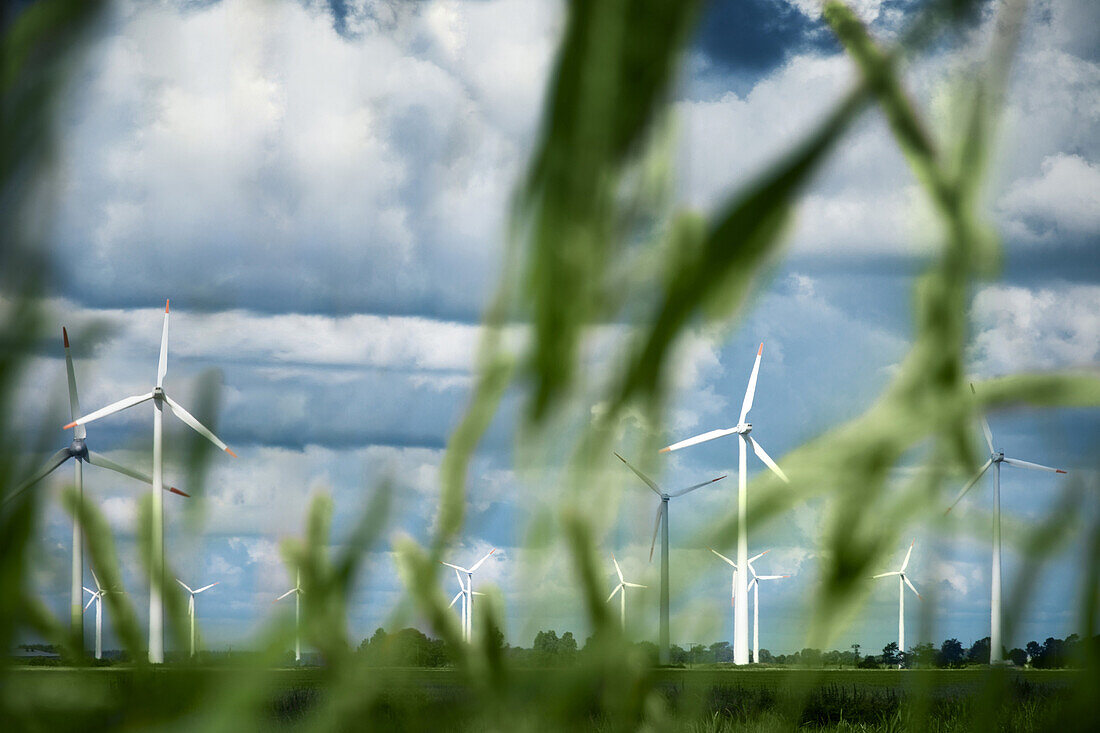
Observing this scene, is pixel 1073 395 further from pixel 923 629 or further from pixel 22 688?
pixel 22 688

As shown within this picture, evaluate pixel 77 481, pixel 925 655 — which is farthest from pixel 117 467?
pixel 925 655

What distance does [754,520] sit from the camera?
0.16 meters

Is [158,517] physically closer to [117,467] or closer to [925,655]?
[117,467]

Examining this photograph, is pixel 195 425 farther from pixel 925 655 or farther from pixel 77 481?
pixel 925 655

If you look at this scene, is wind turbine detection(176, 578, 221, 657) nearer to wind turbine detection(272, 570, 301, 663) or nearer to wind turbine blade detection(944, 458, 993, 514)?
wind turbine detection(272, 570, 301, 663)

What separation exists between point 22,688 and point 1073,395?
183mm

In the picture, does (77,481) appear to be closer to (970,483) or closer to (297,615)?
(297,615)

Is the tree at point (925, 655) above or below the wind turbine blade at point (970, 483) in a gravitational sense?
below

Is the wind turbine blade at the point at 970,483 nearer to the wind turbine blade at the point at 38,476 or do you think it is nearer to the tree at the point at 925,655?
the tree at the point at 925,655

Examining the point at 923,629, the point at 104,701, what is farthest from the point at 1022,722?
the point at 104,701

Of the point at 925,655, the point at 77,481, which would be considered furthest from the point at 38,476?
the point at 925,655

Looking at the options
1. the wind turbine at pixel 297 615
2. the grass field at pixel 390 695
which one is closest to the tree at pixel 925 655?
the grass field at pixel 390 695

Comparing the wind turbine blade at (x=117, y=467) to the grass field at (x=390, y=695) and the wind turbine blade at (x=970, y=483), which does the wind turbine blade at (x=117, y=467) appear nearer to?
the grass field at (x=390, y=695)

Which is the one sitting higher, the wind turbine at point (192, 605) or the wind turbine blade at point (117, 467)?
the wind turbine blade at point (117, 467)
